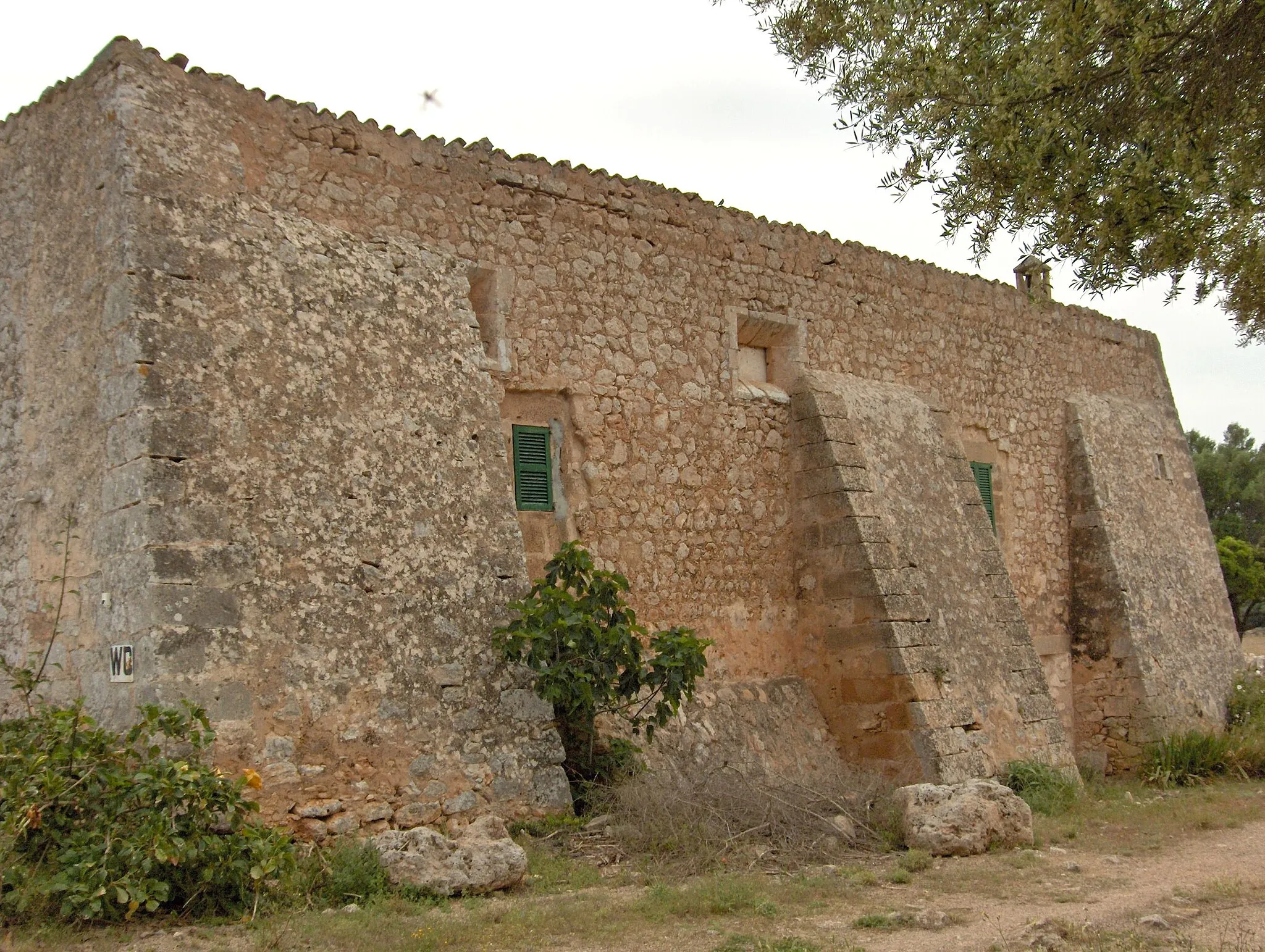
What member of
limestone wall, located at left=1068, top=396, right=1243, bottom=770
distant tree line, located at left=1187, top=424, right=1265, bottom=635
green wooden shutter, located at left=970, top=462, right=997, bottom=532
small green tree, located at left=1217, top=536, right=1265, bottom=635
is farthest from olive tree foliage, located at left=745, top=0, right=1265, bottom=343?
distant tree line, located at left=1187, top=424, right=1265, bottom=635

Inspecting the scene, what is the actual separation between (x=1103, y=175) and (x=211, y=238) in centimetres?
466

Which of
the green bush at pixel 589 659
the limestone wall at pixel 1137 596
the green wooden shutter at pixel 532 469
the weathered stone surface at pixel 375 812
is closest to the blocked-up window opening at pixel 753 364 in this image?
the green wooden shutter at pixel 532 469

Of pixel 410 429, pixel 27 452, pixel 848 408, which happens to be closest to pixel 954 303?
pixel 848 408

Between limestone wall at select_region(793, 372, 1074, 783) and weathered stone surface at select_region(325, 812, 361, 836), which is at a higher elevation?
limestone wall at select_region(793, 372, 1074, 783)

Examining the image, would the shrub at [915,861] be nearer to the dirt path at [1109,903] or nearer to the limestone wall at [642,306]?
the dirt path at [1109,903]

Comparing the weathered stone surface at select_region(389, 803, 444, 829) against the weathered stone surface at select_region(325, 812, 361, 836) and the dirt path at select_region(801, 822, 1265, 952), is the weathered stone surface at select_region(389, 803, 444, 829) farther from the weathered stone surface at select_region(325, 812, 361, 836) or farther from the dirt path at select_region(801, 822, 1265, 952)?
the dirt path at select_region(801, 822, 1265, 952)

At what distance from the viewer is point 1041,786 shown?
9398 mm

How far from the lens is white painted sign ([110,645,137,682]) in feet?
19.8

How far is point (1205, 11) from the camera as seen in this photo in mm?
5617

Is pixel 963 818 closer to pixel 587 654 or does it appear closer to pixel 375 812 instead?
pixel 587 654

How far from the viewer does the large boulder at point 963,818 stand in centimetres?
721

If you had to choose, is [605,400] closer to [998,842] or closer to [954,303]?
[998,842]

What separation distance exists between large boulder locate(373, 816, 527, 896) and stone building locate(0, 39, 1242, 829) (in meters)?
0.50

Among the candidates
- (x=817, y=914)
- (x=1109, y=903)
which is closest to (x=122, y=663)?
(x=817, y=914)
